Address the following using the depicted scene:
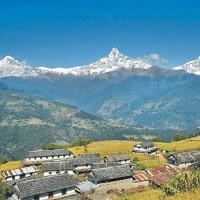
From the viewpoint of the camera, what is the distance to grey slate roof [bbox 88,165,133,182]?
87188mm

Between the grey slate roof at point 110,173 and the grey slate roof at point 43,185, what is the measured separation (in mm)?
7386

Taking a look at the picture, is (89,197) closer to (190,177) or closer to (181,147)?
(190,177)

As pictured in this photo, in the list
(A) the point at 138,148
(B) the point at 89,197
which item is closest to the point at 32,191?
(B) the point at 89,197

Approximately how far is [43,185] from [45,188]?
94 centimetres

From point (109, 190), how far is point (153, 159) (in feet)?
173

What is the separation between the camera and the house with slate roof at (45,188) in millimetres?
73806

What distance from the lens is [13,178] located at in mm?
115812

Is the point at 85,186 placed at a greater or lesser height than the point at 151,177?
greater

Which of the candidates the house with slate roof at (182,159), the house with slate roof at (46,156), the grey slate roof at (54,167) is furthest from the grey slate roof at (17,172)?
the house with slate roof at (182,159)

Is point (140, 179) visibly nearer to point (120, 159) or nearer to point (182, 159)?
point (182, 159)

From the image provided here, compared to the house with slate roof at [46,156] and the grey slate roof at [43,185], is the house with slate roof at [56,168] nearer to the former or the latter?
the house with slate roof at [46,156]

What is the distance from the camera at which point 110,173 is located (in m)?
89.1

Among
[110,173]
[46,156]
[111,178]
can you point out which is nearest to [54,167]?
[46,156]

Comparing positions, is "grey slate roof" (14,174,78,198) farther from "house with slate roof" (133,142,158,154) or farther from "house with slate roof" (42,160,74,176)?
"house with slate roof" (133,142,158,154)
